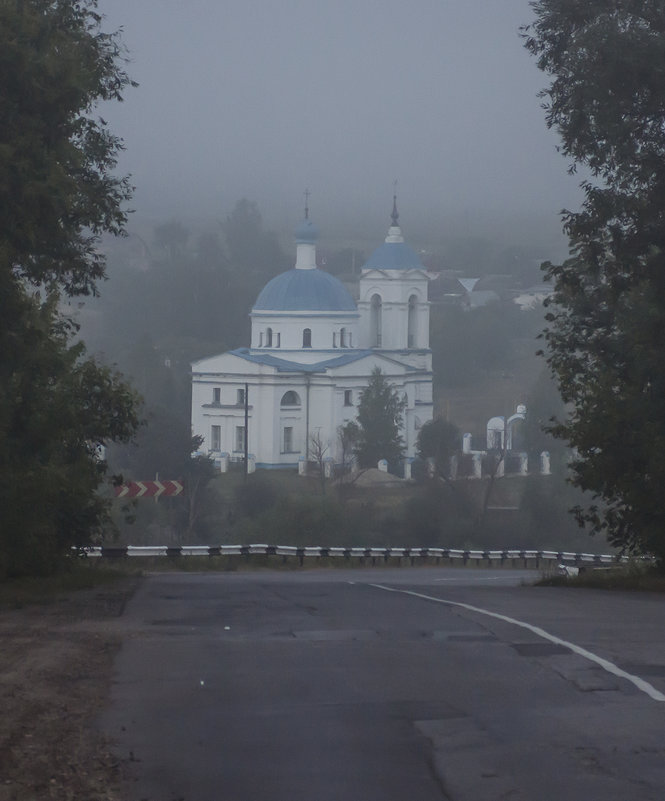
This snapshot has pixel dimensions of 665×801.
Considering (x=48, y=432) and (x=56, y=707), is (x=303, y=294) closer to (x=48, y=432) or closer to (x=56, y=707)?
(x=48, y=432)

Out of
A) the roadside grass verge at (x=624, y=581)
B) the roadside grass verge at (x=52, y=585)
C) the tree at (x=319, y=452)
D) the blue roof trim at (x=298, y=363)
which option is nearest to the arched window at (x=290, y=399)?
the blue roof trim at (x=298, y=363)

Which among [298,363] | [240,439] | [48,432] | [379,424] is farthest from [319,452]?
[48,432]

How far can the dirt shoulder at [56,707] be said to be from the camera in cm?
714

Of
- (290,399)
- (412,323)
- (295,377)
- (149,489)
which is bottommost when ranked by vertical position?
(149,489)

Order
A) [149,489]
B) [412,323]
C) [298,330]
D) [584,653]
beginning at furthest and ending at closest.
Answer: [412,323] < [298,330] < [149,489] < [584,653]

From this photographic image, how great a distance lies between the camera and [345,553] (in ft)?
157

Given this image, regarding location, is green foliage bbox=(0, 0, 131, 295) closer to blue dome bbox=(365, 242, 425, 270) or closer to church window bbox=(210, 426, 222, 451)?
church window bbox=(210, 426, 222, 451)

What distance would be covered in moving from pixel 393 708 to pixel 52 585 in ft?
43.9

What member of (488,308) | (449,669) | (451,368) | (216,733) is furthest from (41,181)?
(488,308)

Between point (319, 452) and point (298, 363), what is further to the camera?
point (298, 363)

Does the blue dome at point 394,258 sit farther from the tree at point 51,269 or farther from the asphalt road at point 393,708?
the asphalt road at point 393,708

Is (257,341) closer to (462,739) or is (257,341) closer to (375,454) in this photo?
(375,454)

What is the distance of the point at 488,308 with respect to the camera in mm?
175625

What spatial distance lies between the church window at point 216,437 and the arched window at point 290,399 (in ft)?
16.0
